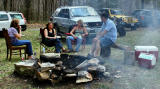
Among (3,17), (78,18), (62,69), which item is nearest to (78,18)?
(78,18)

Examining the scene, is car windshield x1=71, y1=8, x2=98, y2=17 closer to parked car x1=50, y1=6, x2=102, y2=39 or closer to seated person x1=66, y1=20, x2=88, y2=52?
parked car x1=50, y1=6, x2=102, y2=39

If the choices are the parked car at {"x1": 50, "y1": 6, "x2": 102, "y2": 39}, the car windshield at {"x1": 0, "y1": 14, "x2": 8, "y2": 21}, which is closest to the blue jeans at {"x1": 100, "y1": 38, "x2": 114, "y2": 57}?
the parked car at {"x1": 50, "y1": 6, "x2": 102, "y2": 39}

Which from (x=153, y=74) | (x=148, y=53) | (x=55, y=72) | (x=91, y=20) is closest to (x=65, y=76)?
(x=55, y=72)

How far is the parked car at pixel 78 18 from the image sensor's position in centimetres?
973

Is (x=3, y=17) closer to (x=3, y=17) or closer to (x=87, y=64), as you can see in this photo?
(x=3, y=17)

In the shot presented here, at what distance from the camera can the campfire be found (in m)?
4.54

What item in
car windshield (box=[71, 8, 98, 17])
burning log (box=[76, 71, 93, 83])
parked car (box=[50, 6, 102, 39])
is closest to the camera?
burning log (box=[76, 71, 93, 83])

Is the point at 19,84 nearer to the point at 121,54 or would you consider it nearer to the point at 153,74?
the point at 153,74

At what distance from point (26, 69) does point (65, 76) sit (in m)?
0.98

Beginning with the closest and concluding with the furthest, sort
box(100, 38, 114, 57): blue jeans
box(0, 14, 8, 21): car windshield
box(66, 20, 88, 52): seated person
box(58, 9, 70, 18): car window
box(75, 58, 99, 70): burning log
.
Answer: box(75, 58, 99, 70): burning log, box(100, 38, 114, 57): blue jeans, box(66, 20, 88, 52): seated person, box(58, 9, 70, 18): car window, box(0, 14, 8, 21): car windshield

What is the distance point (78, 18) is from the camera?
9.96 meters

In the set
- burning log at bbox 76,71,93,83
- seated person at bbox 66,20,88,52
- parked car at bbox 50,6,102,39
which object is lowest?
burning log at bbox 76,71,93,83

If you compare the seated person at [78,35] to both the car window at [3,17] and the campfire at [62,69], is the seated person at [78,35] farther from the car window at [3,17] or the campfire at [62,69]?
the car window at [3,17]

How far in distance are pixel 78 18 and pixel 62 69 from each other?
555cm
